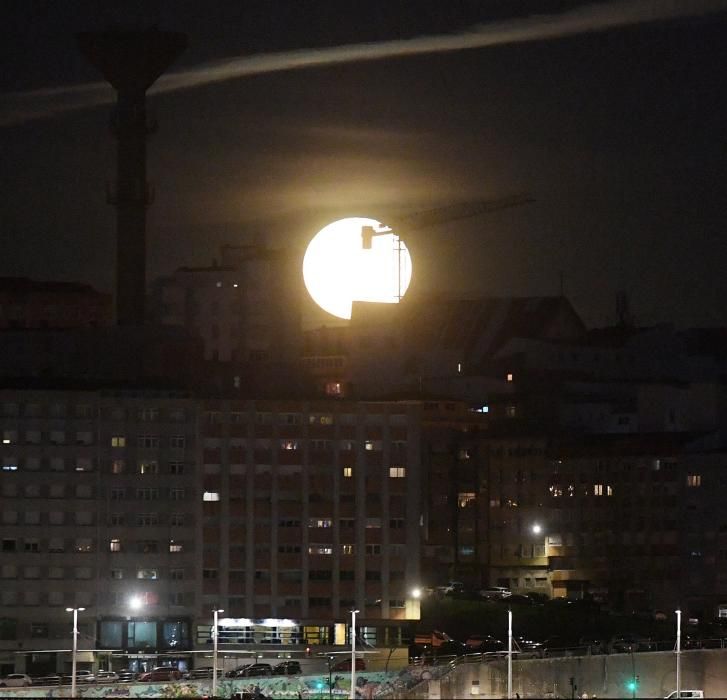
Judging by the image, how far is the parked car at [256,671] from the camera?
74.8m

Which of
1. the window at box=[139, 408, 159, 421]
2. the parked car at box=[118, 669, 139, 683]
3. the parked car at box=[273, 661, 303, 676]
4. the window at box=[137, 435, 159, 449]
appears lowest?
the parked car at box=[118, 669, 139, 683]

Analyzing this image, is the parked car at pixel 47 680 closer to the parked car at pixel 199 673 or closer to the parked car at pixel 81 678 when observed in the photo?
the parked car at pixel 81 678

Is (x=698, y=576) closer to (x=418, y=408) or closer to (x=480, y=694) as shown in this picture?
(x=418, y=408)

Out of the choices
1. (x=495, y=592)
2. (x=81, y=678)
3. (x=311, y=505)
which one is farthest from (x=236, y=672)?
(x=495, y=592)

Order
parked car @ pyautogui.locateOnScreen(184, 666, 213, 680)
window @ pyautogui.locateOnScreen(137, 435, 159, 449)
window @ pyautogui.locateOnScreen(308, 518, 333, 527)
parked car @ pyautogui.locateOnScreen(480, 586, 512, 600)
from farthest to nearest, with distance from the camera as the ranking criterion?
parked car @ pyautogui.locateOnScreen(480, 586, 512, 600) < window @ pyautogui.locateOnScreen(308, 518, 333, 527) < window @ pyautogui.locateOnScreen(137, 435, 159, 449) < parked car @ pyautogui.locateOnScreen(184, 666, 213, 680)

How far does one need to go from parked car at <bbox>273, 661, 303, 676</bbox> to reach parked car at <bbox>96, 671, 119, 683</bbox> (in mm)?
4398

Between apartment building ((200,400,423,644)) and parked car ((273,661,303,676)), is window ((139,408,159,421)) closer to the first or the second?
apartment building ((200,400,423,644))

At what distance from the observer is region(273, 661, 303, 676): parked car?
249 ft

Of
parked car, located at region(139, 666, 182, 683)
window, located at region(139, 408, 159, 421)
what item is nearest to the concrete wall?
parked car, located at region(139, 666, 182, 683)

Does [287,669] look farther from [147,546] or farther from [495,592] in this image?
Result: [495,592]

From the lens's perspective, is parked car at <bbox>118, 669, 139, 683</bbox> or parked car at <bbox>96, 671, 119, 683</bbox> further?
parked car at <bbox>118, 669, 139, 683</bbox>

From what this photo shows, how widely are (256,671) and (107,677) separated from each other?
4148 mm

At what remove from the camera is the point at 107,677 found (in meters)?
74.6

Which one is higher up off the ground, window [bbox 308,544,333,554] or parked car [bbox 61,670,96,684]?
window [bbox 308,544,333,554]
